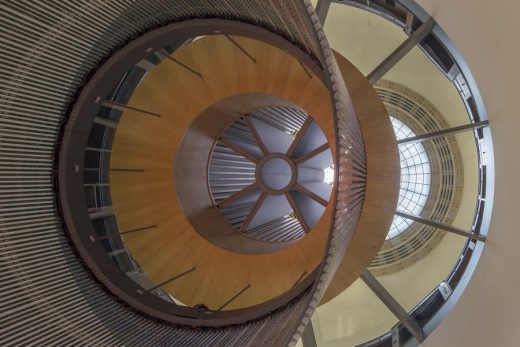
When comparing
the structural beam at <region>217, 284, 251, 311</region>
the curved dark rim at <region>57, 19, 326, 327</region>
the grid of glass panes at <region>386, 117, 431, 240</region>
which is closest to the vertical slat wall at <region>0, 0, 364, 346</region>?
the curved dark rim at <region>57, 19, 326, 327</region>

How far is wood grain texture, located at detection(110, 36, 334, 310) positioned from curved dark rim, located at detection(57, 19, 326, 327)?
101cm

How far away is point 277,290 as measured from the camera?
467 centimetres

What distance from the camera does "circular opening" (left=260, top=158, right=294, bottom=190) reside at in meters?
6.46

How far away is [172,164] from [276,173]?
214cm

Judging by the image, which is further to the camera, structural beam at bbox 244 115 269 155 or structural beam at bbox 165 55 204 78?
structural beam at bbox 244 115 269 155

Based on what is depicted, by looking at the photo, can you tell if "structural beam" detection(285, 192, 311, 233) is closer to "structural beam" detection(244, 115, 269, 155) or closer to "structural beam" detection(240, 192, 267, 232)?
"structural beam" detection(240, 192, 267, 232)

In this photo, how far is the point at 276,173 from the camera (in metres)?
6.48

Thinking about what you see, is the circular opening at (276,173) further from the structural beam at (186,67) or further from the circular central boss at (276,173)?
the structural beam at (186,67)

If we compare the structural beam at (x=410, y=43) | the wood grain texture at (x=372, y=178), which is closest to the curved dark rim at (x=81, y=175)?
the wood grain texture at (x=372, y=178)

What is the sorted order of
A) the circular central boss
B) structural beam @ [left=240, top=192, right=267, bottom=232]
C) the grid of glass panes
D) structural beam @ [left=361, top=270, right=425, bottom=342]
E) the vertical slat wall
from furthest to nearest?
the grid of glass panes < the circular central boss < structural beam @ [left=240, top=192, right=267, bottom=232] < structural beam @ [left=361, top=270, right=425, bottom=342] < the vertical slat wall

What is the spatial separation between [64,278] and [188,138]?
2.51 meters

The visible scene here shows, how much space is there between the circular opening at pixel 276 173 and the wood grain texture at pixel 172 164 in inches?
71.0

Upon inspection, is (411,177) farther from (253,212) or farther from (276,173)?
(253,212)

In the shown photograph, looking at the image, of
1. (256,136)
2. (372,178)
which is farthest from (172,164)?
(372,178)
